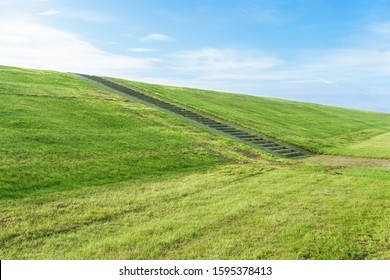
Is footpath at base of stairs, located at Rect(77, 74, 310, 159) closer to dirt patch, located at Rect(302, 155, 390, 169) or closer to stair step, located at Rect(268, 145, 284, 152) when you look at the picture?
stair step, located at Rect(268, 145, 284, 152)

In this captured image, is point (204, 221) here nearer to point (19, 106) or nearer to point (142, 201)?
point (142, 201)

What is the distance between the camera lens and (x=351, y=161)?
20.0 metres

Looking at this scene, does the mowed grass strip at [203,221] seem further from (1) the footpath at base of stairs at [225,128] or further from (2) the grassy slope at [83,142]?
(1) the footpath at base of stairs at [225,128]

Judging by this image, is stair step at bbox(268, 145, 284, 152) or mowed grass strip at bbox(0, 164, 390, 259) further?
stair step at bbox(268, 145, 284, 152)

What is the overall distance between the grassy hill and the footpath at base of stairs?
2465 millimetres

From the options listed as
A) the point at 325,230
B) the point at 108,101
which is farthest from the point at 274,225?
the point at 108,101

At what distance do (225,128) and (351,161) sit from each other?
32.4ft

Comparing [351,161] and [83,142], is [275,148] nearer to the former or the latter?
[351,161]

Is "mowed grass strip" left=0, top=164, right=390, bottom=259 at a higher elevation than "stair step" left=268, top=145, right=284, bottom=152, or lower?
lower

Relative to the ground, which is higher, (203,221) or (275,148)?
(275,148)

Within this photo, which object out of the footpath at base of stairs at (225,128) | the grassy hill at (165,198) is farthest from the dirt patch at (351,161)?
the grassy hill at (165,198)

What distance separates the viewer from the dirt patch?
18.6 meters

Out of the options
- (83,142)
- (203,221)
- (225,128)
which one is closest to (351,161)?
(225,128)

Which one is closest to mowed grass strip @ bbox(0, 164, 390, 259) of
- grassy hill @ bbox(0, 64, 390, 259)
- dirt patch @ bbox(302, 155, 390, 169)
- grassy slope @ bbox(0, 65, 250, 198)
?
grassy hill @ bbox(0, 64, 390, 259)
